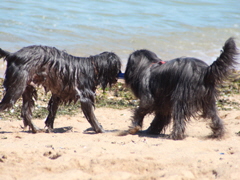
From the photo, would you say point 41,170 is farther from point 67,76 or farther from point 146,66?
point 146,66

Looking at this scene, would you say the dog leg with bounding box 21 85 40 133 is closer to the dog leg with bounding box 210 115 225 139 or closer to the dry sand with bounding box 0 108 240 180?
the dry sand with bounding box 0 108 240 180

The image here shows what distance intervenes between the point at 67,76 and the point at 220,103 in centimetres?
376

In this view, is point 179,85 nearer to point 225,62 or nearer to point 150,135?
point 225,62

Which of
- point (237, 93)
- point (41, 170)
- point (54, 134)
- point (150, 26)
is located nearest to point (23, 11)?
point (150, 26)

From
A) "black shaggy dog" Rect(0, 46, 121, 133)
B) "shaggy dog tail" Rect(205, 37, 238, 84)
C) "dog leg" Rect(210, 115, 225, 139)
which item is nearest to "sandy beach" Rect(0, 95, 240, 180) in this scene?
"dog leg" Rect(210, 115, 225, 139)

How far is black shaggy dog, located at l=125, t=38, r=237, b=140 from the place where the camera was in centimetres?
543

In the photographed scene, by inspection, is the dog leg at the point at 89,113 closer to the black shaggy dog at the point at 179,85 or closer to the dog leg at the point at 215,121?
the black shaggy dog at the point at 179,85

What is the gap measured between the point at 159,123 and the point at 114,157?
2079mm

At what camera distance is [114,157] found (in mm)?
4434

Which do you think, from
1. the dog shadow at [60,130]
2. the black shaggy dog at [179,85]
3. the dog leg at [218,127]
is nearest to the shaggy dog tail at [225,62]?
the black shaggy dog at [179,85]

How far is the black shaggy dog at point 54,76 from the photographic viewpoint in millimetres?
5609

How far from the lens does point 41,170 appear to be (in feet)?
13.6

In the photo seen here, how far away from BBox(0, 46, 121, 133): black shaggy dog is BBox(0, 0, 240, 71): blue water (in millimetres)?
5940

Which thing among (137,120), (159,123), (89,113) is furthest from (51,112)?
(159,123)
